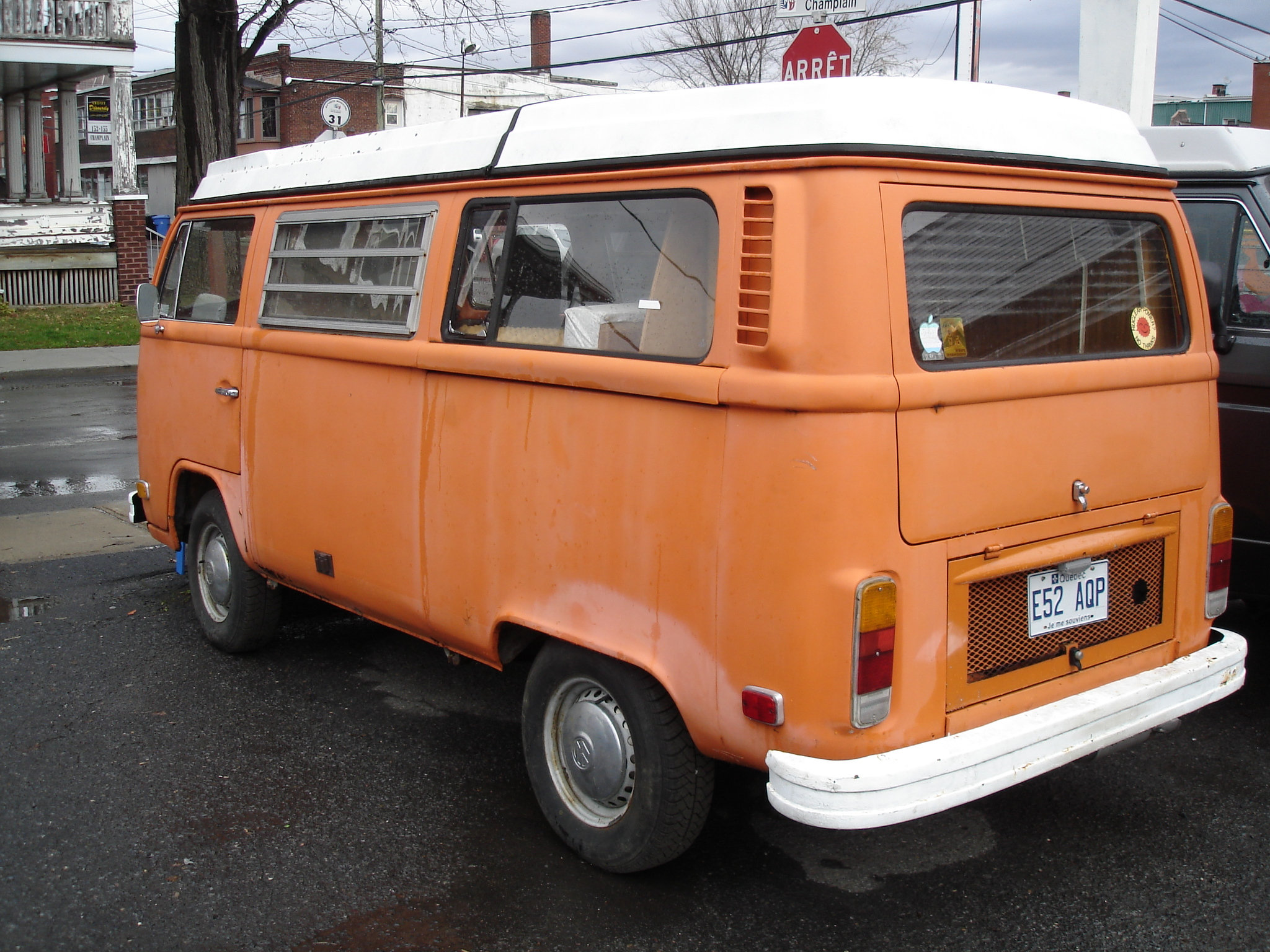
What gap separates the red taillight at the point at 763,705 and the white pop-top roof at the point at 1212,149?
12.0 ft

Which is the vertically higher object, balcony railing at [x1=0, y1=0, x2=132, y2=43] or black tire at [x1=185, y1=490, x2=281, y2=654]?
balcony railing at [x1=0, y1=0, x2=132, y2=43]

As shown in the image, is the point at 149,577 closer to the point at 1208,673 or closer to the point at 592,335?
the point at 592,335

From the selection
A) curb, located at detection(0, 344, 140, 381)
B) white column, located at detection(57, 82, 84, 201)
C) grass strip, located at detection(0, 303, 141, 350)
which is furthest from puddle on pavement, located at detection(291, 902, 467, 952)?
white column, located at detection(57, 82, 84, 201)

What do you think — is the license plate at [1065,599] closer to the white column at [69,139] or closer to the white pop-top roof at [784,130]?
the white pop-top roof at [784,130]

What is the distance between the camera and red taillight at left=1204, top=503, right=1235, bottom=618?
3.84m

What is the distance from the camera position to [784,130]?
299 cm

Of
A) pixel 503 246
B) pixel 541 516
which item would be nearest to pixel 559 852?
pixel 541 516

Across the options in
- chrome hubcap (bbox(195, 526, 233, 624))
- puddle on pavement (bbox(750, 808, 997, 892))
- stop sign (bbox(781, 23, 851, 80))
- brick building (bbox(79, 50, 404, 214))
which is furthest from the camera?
brick building (bbox(79, 50, 404, 214))

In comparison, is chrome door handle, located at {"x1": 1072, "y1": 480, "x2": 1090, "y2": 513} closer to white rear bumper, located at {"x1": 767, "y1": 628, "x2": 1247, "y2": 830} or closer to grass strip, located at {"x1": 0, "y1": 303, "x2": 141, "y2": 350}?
white rear bumper, located at {"x1": 767, "y1": 628, "x2": 1247, "y2": 830}

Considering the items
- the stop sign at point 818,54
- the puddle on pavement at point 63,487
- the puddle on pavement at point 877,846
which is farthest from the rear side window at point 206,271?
the puddle on pavement at point 63,487

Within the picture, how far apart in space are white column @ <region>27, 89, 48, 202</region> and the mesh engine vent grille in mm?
26031

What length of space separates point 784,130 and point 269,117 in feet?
161

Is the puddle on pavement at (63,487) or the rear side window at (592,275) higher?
the rear side window at (592,275)

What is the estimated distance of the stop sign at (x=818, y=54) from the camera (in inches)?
269
